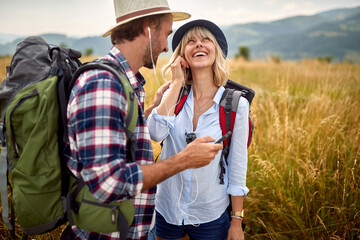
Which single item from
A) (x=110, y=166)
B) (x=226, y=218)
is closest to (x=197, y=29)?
(x=110, y=166)

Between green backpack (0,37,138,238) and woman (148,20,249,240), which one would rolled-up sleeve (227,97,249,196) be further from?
green backpack (0,37,138,238)

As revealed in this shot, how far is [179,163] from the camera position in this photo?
48.9 inches

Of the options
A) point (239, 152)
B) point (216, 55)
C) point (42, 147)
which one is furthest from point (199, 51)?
point (42, 147)

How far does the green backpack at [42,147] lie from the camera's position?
1139 millimetres

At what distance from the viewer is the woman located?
174cm

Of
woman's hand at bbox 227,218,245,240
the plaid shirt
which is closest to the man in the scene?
the plaid shirt

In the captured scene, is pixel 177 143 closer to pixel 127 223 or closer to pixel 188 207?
pixel 188 207

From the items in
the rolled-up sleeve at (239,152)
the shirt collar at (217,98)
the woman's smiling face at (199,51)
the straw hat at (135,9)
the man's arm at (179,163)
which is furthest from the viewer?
the woman's smiling face at (199,51)

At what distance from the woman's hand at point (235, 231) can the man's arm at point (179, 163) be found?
0.76 m

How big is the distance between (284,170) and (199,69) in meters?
1.71

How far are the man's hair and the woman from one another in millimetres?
522

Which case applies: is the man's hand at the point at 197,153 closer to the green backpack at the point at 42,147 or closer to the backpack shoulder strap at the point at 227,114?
the green backpack at the point at 42,147

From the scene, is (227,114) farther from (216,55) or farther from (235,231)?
(235,231)

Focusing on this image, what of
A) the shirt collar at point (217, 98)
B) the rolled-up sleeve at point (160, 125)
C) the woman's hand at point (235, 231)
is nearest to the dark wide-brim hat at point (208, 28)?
the shirt collar at point (217, 98)
